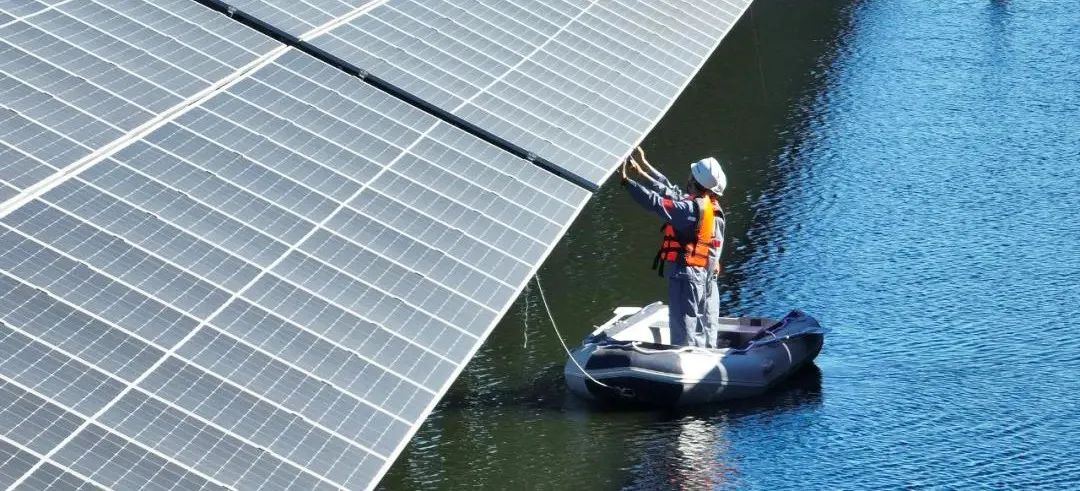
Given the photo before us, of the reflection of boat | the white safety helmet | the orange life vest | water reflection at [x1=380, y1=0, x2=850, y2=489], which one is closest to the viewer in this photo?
water reflection at [x1=380, y1=0, x2=850, y2=489]

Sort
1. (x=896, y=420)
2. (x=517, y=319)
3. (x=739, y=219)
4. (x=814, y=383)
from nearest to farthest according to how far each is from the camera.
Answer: (x=896, y=420)
(x=814, y=383)
(x=517, y=319)
(x=739, y=219)

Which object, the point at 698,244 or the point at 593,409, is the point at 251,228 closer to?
the point at 593,409

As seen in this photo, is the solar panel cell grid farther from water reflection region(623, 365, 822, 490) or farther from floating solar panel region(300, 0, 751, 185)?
floating solar panel region(300, 0, 751, 185)

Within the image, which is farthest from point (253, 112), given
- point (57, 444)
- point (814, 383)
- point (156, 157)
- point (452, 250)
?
point (814, 383)

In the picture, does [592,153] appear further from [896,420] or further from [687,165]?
[687,165]

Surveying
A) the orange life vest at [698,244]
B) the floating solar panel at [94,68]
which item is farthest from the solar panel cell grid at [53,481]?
the orange life vest at [698,244]

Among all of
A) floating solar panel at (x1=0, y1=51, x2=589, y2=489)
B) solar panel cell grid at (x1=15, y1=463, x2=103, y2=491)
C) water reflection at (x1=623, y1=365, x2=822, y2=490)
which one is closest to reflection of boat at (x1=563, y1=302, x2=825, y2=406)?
water reflection at (x1=623, y1=365, x2=822, y2=490)

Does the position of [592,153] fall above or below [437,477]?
above
